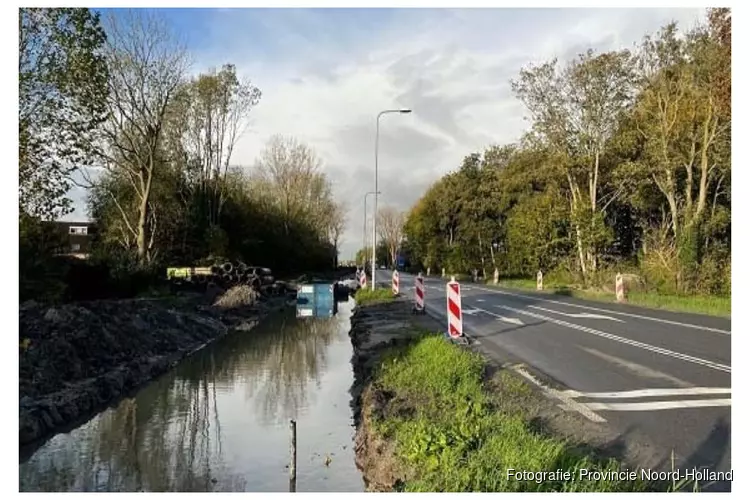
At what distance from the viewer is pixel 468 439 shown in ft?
21.4

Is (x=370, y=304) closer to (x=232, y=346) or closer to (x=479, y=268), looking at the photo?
(x=232, y=346)

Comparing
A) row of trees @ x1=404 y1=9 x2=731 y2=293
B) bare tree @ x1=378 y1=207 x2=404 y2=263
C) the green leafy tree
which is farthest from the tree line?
bare tree @ x1=378 y1=207 x2=404 y2=263

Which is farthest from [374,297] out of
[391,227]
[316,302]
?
[391,227]

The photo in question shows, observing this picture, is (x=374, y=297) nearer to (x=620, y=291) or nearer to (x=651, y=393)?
(x=620, y=291)

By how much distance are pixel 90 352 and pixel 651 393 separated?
11702 millimetres

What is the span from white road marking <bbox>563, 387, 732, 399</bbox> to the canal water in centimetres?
314

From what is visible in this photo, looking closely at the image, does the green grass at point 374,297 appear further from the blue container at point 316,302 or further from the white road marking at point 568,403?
the white road marking at point 568,403

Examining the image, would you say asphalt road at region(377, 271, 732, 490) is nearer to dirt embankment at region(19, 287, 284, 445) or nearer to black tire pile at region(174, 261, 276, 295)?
dirt embankment at region(19, 287, 284, 445)

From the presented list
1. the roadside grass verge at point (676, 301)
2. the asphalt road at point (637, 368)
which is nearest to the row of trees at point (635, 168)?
the roadside grass verge at point (676, 301)

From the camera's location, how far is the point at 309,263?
65.8 meters

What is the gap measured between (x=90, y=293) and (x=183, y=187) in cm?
1613

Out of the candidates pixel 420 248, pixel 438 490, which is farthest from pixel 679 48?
pixel 420 248

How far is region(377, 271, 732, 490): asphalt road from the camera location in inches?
279

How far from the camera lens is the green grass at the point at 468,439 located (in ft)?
17.9
